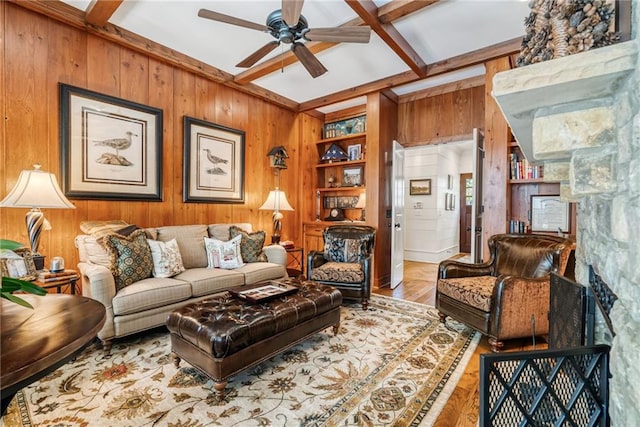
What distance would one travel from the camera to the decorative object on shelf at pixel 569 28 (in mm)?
880

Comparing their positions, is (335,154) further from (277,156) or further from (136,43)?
(136,43)

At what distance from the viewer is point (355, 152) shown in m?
4.95

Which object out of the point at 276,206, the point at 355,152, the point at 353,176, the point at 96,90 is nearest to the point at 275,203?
the point at 276,206

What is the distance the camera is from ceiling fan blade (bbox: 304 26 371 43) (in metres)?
2.19

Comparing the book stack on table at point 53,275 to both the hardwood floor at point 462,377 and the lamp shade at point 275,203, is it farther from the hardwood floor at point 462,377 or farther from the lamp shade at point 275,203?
the hardwood floor at point 462,377

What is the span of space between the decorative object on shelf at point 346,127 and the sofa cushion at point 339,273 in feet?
8.03

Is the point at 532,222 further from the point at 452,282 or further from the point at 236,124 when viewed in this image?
the point at 236,124

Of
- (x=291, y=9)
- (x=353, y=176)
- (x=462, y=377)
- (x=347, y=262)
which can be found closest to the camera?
(x=291, y=9)

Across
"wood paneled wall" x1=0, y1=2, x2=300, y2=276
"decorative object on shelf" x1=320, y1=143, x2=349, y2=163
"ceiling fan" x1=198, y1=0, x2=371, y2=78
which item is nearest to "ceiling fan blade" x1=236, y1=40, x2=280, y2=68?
"ceiling fan" x1=198, y1=0, x2=371, y2=78

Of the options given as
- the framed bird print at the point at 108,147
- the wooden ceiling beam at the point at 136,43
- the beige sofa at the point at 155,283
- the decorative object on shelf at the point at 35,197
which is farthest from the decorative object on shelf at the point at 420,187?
the decorative object on shelf at the point at 35,197

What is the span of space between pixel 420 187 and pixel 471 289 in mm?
4323

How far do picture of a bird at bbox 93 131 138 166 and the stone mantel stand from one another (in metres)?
3.41

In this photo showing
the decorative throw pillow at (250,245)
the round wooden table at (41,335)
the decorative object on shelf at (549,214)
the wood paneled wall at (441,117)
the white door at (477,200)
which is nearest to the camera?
the round wooden table at (41,335)

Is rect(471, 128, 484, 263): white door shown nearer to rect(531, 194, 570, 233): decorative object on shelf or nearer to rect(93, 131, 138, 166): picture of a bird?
rect(531, 194, 570, 233): decorative object on shelf
